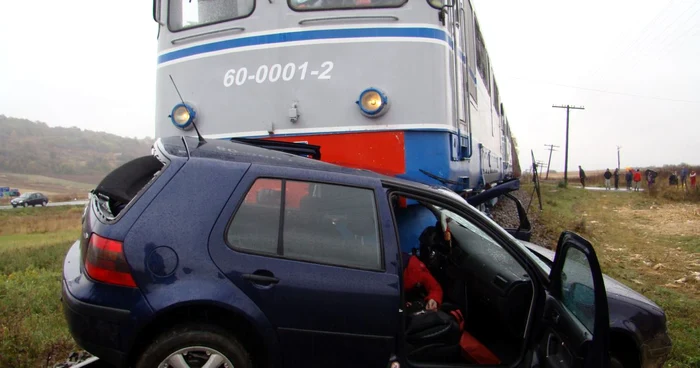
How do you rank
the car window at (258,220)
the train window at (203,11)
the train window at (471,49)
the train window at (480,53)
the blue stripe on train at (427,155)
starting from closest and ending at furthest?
the car window at (258,220) < the blue stripe on train at (427,155) < the train window at (203,11) < the train window at (471,49) < the train window at (480,53)

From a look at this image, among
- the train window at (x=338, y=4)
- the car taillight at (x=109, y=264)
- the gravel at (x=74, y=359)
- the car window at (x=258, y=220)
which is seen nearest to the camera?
the car taillight at (x=109, y=264)

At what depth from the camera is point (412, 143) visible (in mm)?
4785

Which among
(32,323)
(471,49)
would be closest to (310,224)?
(32,323)

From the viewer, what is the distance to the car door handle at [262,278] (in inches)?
103

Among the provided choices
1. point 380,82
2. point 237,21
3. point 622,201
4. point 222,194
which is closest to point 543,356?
point 222,194

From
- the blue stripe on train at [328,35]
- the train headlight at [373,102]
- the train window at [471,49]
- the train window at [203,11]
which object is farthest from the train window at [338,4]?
the train window at [471,49]

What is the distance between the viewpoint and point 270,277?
265 centimetres

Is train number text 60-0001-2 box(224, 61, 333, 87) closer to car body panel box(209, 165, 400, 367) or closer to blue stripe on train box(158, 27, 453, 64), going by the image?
blue stripe on train box(158, 27, 453, 64)

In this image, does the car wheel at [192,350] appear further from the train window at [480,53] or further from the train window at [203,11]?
the train window at [480,53]

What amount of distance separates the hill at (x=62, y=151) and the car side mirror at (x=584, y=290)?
377 feet

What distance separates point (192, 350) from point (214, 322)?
17cm

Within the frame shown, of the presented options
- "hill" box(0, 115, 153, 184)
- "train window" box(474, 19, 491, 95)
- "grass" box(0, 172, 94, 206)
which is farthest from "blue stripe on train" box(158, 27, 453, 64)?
"hill" box(0, 115, 153, 184)

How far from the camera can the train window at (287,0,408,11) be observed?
4.86 metres

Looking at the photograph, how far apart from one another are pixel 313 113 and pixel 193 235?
254 centimetres
